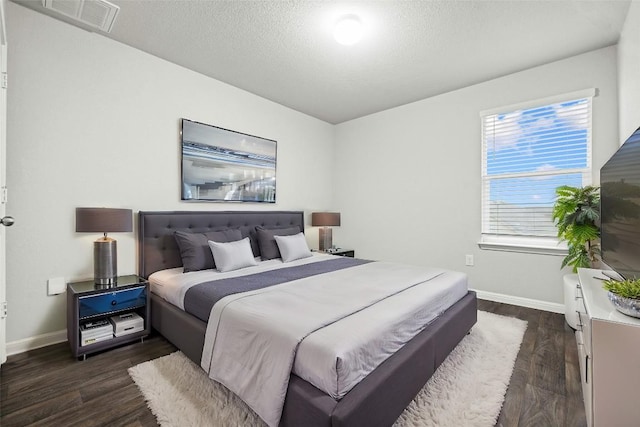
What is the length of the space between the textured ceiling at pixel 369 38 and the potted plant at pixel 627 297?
209cm

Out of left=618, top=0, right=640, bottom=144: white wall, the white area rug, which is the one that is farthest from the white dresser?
left=618, top=0, right=640, bottom=144: white wall

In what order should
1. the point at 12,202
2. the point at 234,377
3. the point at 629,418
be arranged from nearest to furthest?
1. the point at 629,418
2. the point at 234,377
3. the point at 12,202

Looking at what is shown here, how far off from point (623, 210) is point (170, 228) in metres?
3.49

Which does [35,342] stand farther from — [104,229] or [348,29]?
[348,29]

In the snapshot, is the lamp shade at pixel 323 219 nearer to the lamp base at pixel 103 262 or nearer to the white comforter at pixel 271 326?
the white comforter at pixel 271 326

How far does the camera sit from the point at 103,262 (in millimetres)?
2410

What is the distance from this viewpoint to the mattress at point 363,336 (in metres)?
1.22

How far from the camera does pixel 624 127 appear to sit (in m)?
2.48

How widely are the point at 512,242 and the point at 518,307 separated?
28.7 inches

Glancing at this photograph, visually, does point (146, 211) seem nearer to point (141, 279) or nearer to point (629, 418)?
point (141, 279)

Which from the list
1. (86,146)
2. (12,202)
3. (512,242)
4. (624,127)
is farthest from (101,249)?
(624,127)

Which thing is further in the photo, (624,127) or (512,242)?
(512,242)

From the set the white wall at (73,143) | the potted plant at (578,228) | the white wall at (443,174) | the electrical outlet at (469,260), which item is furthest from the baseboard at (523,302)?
the white wall at (73,143)

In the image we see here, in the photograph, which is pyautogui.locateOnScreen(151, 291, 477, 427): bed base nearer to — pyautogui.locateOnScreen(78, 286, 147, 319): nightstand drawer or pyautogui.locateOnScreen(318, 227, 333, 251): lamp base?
pyautogui.locateOnScreen(78, 286, 147, 319): nightstand drawer
